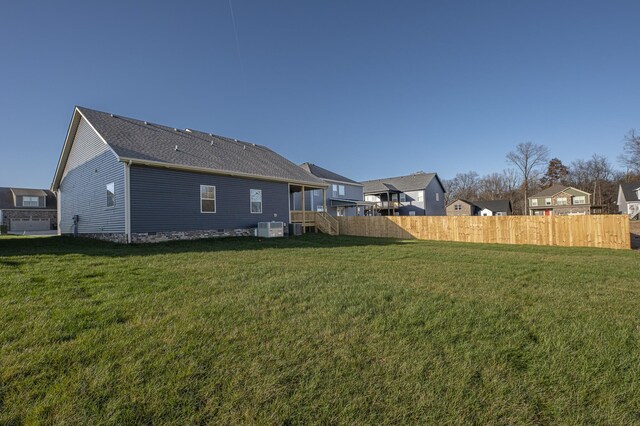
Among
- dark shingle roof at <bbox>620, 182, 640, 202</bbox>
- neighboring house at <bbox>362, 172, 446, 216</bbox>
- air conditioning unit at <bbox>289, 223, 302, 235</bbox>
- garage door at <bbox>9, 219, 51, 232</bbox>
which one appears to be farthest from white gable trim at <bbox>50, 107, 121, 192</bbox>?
dark shingle roof at <bbox>620, 182, 640, 202</bbox>

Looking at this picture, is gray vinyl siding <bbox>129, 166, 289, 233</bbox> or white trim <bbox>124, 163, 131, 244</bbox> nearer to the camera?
white trim <bbox>124, 163, 131, 244</bbox>

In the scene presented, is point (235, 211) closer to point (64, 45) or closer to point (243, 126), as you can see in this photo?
point (64, 45)

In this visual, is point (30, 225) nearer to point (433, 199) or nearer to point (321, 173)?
point (321, 173)

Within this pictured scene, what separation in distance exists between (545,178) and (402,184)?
4071 cm

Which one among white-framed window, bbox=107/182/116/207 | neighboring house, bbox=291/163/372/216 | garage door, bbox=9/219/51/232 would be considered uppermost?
neighboring house, bbox=291/163/372/216

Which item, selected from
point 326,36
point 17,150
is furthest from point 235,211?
point 17,150

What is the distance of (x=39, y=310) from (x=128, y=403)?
2.42 meters

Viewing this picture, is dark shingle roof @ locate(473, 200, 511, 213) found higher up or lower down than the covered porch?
higher up

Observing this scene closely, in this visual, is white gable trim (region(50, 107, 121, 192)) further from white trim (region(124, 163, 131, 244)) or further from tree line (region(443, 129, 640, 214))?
tree line (region(443, 129, 640, 214))

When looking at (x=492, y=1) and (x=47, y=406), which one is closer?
(x=47, y=406)

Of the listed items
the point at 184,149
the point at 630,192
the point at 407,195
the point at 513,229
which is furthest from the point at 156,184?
the point at 630,192

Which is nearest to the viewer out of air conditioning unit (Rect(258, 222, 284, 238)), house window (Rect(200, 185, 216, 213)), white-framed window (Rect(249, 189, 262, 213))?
house window (Rect(200, 185, 216, 213))

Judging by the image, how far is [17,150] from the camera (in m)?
18.9

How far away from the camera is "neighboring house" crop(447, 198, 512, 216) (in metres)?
49.8
